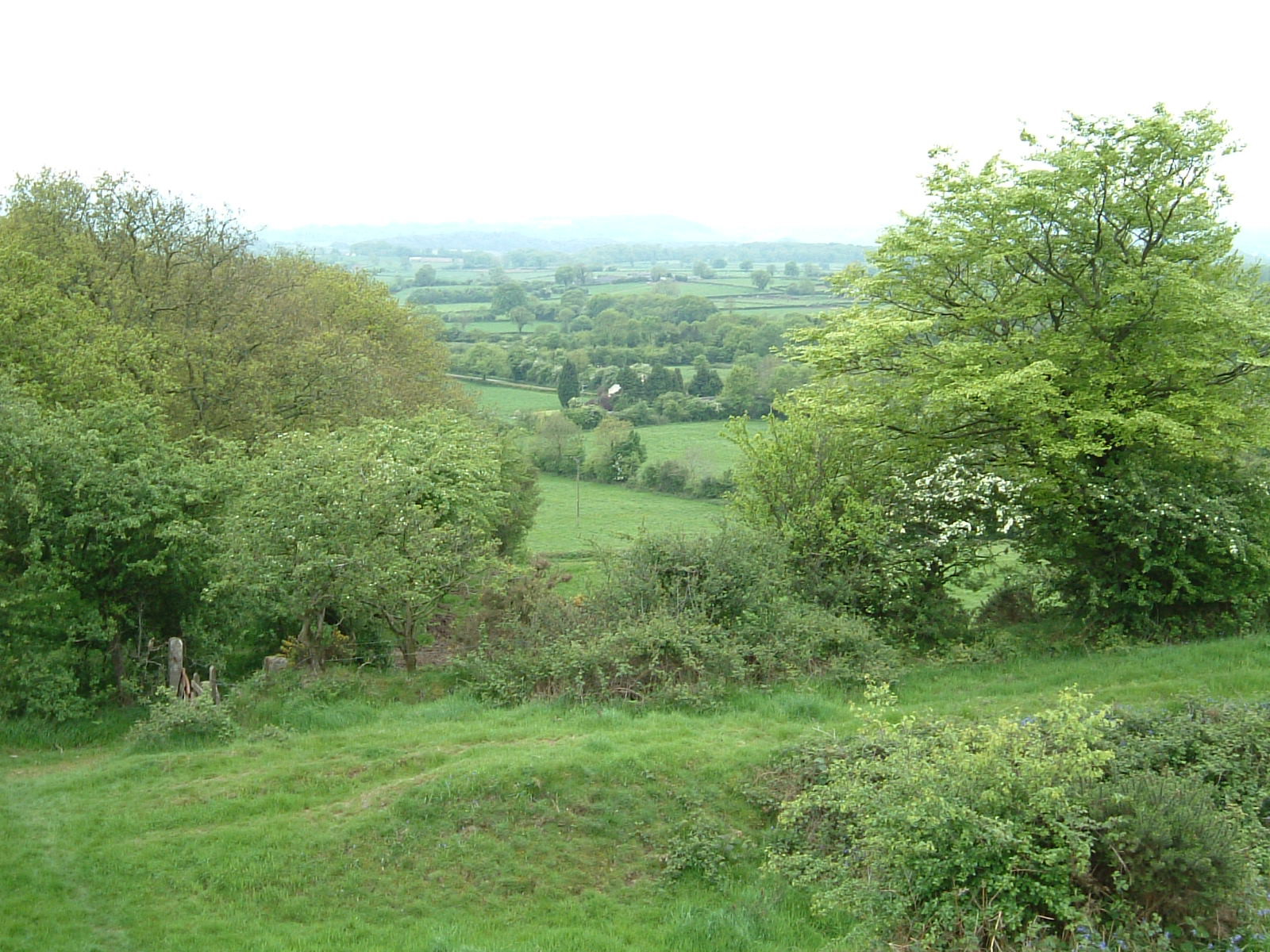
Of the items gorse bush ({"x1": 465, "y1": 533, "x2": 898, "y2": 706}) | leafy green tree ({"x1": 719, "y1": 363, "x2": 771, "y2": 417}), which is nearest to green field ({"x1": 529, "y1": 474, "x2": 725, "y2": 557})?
leafy green tree ({"x1": 719, "y1": 363, "x2": 771, "y2": 417})

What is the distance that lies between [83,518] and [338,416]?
1253 centimetres

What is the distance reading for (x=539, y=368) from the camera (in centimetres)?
9844

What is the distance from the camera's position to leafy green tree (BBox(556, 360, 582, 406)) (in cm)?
8988

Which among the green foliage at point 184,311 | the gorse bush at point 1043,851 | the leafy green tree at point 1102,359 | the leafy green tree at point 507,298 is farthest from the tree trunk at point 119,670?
the leafy green tree at point 507,298

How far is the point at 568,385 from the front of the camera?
90.8 metres

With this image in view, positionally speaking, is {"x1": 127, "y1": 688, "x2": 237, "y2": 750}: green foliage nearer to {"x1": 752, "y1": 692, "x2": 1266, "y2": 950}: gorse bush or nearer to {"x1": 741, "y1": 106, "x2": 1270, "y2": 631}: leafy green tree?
{"x1": 752, "y1": 692, "x2": 1266, "y2": 950}: gorse bush

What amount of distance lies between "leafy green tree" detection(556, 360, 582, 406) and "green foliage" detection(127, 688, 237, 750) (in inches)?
2906

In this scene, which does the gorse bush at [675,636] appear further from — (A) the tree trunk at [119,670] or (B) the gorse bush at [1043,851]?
(B) the gorse bush at [1043,851]

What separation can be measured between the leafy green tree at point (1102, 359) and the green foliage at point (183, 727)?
12320 millimetres

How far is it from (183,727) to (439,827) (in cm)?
538

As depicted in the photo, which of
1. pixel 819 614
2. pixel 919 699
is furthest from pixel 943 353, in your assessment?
pixel 919 699

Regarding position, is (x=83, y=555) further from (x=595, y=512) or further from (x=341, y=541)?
(x=595, y=512)

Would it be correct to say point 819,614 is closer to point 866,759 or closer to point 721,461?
point 866,759

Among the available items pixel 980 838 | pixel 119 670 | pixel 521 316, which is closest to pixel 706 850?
pixel 980 838
